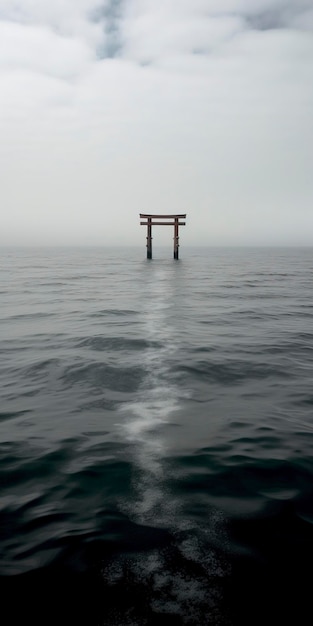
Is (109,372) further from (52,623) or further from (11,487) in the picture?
(52,623)

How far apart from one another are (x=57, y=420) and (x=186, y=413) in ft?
5.84

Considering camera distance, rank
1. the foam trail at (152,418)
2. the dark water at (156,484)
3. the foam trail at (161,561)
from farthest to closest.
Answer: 1. the foam trail at (152,418)
2. the dark water at (156,484)
3. the foam trail at (161,561)

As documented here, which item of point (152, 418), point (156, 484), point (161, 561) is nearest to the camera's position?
point (161, 561)

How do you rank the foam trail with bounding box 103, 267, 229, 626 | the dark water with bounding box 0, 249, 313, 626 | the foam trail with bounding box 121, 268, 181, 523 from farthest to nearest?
the foam trail with bounding box 121, 268, 181, 523 → the dark water with bounding box 0, 249, 313, 626 → the foam trail with bounding box 103, 267, 229, 626

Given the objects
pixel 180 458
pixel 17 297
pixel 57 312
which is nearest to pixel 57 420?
pixel 180 458

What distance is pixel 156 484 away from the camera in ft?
12.4

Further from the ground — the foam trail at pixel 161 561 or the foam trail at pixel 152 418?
the foam trail at pixel 161 561

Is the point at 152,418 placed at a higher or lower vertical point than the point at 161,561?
lower

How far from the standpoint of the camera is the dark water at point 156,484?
247 cm

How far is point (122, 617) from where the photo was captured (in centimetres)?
231

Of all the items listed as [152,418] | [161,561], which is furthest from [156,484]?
[152,418]

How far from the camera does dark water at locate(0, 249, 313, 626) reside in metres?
2.47

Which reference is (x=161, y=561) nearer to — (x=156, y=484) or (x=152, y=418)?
(x=156, y=484)

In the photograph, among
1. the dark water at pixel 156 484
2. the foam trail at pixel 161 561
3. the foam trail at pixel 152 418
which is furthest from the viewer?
the foam trail at pixel 152 418
